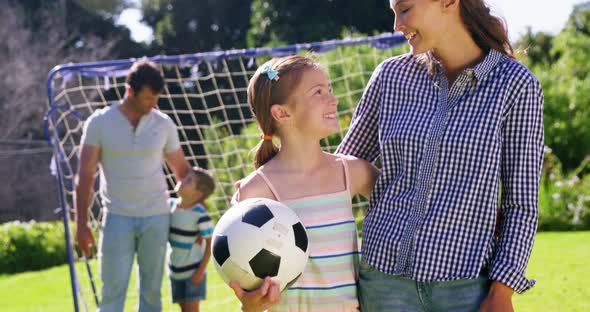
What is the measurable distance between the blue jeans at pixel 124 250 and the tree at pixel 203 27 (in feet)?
67.3

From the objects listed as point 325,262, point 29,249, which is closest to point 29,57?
point 29,249

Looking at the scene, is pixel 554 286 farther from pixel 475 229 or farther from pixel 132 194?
pixel 475 229

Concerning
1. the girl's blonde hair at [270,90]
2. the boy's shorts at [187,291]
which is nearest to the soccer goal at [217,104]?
the girl's blonde hair at [270,90]

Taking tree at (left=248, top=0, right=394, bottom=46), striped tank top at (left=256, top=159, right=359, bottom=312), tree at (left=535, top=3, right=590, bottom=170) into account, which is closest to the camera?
striped tank top at (left=256, top=159, right=359, bottom=312)

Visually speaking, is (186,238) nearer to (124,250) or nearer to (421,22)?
(124,250)

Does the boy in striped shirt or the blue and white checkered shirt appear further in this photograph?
the boy in striped shirt

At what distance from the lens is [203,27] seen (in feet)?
86.0

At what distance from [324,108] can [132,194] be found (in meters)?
2.90

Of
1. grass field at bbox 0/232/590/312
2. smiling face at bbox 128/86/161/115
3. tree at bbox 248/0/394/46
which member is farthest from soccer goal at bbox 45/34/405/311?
tree at bbox 248/0/394/46

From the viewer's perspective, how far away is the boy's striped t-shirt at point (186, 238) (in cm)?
611

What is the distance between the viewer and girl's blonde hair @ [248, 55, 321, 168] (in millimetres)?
2898

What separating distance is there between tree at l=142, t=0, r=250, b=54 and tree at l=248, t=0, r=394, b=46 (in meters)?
1.88

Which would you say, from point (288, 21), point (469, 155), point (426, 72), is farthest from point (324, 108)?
point (288, 21)

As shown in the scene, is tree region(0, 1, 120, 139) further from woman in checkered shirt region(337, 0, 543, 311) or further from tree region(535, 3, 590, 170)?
woman in checkered shirt region(337, 0, 543, 311)
